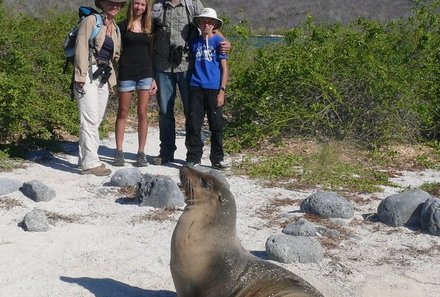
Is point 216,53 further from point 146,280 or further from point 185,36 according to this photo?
point 146,280

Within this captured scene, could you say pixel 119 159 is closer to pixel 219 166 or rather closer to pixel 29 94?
pixel 219 166

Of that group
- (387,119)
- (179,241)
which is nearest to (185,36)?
(387,119)

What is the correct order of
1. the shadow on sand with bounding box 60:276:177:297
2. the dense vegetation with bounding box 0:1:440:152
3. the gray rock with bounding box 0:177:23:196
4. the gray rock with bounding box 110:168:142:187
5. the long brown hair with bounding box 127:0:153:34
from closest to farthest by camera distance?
the shadow on sand with bounding box 60:276:177:297, the gray rock with bounding box 0:177:23:196, the gray rock with bounding box 110:168:142:187, the long brown hair with bounding box 127:0:153:34, the dense vegetation with bounding box 0:1:440:152

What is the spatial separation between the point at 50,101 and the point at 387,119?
4.39 meters

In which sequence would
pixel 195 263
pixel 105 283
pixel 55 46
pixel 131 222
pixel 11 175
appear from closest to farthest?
pixel 195 263, pixel 105 283, pixel 131 222, pixel 11 175, pixel 55 46

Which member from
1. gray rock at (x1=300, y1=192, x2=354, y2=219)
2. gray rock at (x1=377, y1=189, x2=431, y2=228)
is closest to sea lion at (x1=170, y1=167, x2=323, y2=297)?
gray rock at (x1=300, y1=192, x2=354, y2=219)

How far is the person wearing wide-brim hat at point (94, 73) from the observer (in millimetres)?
7898

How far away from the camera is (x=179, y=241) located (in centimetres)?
489

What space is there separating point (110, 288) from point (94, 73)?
3.19 metres

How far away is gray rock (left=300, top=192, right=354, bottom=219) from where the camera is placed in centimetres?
709

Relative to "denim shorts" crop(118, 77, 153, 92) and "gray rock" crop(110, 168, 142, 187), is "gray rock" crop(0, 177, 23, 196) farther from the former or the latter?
"denim shorts" crop(118, 77, 153, 92)

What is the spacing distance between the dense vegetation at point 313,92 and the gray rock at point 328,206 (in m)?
2.80

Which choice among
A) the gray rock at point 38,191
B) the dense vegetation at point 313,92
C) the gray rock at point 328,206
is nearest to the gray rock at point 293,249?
the gray rock at point 328,206

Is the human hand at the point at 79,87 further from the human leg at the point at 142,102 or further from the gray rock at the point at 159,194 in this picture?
the gray rock at the point at 159,194
